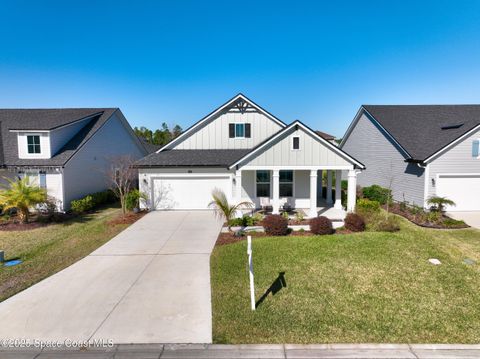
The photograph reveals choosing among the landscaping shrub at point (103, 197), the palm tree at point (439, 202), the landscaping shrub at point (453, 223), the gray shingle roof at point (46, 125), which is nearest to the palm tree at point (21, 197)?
the gray shingle roof at point (46, 125)

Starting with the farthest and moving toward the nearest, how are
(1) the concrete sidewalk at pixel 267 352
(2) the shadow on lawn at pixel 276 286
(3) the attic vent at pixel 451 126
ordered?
(3) the attic vent at pixel 451 126, (2) the shadow on lawn at pixel 276 286, (1) the concrete sidewalk at pixel 267 352

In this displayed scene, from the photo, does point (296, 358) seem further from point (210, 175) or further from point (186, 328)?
point (210, 175)

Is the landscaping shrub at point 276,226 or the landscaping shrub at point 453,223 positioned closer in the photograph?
the landscaping shrub at point 276,226

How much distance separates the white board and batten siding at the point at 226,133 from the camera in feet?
59.4

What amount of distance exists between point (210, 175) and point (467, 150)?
1462 centimetres

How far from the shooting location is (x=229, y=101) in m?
17.5

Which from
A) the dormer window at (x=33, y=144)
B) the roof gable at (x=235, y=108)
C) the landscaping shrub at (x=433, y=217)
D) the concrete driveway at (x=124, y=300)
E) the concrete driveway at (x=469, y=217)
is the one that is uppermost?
the roof gable at (x=235, y=108)

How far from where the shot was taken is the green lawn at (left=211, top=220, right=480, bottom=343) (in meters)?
5.32

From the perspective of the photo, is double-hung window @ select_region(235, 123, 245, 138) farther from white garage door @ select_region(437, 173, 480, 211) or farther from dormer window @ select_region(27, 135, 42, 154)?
dormer window @ select_region(27, 135, 42, 154)

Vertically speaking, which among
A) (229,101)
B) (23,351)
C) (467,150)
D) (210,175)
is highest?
(229,101)

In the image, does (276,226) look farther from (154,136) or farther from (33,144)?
(154,136)

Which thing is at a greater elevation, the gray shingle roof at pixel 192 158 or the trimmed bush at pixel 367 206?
the gray shingle roof at pixel 192 158

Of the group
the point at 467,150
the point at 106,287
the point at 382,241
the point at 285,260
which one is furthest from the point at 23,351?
the point at 467,150

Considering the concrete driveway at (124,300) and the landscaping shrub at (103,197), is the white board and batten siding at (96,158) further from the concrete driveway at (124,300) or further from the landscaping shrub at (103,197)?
the concrete driveway at (124,300)
